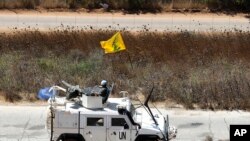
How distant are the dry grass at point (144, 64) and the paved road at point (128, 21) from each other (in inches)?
195

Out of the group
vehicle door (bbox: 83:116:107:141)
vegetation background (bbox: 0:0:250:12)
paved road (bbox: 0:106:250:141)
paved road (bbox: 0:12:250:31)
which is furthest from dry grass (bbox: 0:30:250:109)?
vegetation background (bbox: 0:0:250:12)

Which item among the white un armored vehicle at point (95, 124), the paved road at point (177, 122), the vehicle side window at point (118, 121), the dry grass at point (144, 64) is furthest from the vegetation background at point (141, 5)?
the vehicle side window at point (118, 121)

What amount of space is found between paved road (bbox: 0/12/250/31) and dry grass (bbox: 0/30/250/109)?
16.3 feet

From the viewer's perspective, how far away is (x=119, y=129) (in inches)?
736

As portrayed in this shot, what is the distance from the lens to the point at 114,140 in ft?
61.5

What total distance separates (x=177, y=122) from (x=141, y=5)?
2771 centimetres

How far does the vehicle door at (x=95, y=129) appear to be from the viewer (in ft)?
61.1

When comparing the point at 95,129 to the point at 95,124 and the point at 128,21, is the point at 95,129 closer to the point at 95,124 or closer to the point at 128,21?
the point at 95,124

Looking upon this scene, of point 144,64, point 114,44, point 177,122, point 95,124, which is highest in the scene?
point 114,44

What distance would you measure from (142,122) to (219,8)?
33.7 meters

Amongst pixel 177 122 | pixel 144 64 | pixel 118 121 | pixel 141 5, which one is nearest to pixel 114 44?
pixel 144 64

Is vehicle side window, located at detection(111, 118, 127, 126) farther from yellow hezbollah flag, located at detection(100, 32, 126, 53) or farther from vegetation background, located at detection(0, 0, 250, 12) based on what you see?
vegetation background, located at detection(0, 0, 250, 12)

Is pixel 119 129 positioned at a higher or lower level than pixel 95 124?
lower

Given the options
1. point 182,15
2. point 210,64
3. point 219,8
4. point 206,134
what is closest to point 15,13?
point 182,15
